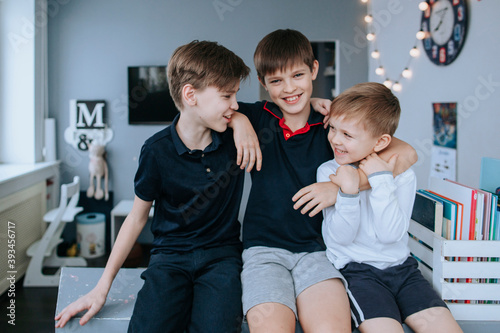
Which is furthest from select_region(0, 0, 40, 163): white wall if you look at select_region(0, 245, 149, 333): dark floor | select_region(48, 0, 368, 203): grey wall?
select_region(0, 245, 149, 333): dark floor

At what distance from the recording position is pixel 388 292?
1.15 metres

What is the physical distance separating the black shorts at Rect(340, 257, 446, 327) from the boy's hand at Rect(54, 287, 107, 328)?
716 millimetres

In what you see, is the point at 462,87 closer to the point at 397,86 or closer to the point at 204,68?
the point at 397,86

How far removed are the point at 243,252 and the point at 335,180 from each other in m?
0.40

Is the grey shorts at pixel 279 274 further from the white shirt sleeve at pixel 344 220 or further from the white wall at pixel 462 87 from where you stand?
the white wall at pixel 462 87

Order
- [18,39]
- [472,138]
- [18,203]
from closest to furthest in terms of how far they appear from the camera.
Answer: [472,138]
[18,203]
[18,39]

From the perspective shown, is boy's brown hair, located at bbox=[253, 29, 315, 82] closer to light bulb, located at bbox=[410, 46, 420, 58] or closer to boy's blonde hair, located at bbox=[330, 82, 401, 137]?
boy's blonde hair, located at bbox=[330, 82, 401, 137]

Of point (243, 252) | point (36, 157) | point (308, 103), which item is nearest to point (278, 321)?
point (243, 252)

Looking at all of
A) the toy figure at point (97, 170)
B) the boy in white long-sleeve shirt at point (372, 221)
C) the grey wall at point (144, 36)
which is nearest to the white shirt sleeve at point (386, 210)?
the boy in white long-sleeve shirt at point (372, 221)

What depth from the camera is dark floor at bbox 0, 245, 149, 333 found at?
7.57 ft

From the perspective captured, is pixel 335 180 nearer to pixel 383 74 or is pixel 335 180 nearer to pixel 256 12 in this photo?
pixel 383 74

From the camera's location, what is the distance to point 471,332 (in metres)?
1.20

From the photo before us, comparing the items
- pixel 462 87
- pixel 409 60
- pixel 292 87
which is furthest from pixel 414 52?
pixel 292 87

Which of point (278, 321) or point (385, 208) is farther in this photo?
point (385, 208)
